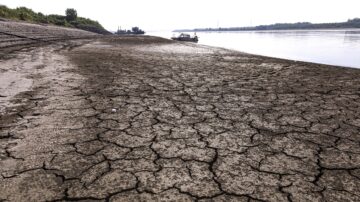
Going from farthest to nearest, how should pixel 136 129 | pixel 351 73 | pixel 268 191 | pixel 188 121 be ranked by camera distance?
pixel 351 73
pixel 188 121
pixel 136 129
pixel 268 191

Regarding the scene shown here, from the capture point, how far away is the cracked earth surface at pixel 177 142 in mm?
2164

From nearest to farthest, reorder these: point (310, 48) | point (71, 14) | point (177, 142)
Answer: point (177, 142)
point (310, 48)
point (71, 14)

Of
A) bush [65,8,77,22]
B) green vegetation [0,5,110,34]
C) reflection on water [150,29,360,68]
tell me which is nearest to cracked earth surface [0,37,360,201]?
reflection on water [150,29,360,68]

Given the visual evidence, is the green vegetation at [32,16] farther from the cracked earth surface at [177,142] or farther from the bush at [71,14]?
the cracked earth surface at [177,142]

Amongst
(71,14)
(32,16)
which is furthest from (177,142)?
(71,14)

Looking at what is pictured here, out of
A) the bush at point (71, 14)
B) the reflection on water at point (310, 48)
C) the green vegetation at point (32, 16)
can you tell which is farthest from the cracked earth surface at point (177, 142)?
the bush at point (71, 14)

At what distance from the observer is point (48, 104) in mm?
4176

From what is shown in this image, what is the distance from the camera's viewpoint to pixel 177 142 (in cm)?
300

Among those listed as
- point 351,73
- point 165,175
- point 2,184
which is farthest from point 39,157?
point 351,73

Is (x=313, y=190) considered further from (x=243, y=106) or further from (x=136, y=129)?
(x=243, y=106)

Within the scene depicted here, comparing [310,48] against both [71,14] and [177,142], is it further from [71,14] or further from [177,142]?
[71,14]

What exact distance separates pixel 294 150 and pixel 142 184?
4.78 feet

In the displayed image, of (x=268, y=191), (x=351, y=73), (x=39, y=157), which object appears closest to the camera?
(x=268, y=191)

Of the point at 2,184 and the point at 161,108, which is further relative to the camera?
the point at 161,108
